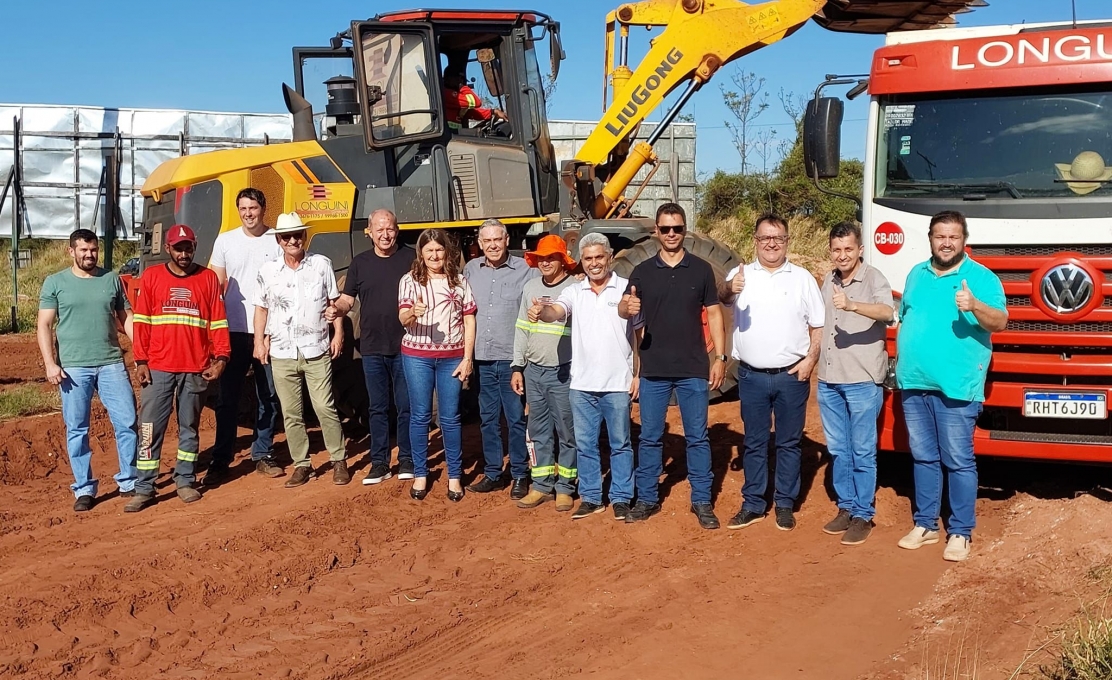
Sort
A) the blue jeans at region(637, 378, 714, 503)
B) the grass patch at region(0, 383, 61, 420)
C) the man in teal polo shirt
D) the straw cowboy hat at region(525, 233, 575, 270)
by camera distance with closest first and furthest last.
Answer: the man in teal polo shirt < the blue jeans at region(637, 378, 714, 503) < the straw cowboy hat at region(525, 233, 575, 270) < the grass patch at region(0, 383, 61, 420)

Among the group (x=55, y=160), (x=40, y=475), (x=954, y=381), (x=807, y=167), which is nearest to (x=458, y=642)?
(x=954, y=381)

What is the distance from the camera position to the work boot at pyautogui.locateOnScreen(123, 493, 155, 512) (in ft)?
23.5

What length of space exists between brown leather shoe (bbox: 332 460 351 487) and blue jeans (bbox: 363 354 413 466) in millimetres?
215

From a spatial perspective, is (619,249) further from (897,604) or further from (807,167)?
(897,604)

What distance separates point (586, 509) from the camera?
6.88 m

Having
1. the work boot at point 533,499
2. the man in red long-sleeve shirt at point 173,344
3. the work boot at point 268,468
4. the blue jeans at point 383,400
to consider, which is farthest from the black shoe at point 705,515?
the man in red long-sleeve shirt at point 173,344

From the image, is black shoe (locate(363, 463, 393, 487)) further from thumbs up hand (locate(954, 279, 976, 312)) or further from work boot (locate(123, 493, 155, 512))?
thumbs up hand (locate(954, 279, 976, 312))

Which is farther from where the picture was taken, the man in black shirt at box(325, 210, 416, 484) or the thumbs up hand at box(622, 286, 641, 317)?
the man in black shirt at box(325, 210, 416, 484)

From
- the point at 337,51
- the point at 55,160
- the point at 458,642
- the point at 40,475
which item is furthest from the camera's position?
the point at 55,160

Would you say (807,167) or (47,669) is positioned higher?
(807,167)

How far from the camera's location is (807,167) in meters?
7.06

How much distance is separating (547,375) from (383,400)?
53.7 inches

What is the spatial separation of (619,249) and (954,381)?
4.38 meters

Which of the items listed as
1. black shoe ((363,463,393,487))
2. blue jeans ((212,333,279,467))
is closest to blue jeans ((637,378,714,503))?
black shoe ((363,463,393,487))
